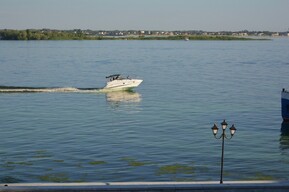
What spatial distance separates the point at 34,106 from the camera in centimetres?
5634

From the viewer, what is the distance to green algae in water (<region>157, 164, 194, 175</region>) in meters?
29.8

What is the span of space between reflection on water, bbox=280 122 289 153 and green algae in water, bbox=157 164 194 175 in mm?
10160

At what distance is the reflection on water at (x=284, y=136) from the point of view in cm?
3842

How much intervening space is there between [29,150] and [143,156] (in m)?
8.21

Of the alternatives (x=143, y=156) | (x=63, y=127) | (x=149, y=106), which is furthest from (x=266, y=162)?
(x=149, y=106)

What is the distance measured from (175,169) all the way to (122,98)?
1388 inches

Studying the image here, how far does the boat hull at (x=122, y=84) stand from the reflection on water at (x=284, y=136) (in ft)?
89.9

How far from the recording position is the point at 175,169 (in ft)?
100

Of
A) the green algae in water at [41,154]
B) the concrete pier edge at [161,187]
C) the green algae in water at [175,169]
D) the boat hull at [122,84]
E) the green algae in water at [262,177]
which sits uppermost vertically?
the concrete pier edge at [161,187]

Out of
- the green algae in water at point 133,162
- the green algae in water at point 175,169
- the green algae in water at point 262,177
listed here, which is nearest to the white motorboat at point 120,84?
the green algae in water at point 133,162

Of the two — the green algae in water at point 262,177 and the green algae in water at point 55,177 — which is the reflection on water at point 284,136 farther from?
the green algae in water at point 55,177

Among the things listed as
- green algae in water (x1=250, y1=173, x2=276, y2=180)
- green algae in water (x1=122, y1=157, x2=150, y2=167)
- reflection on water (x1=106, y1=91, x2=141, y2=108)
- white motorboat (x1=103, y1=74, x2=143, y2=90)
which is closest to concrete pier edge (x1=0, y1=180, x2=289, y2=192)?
green algae in water (x1=250, y1=173, x2=276, y2=180)

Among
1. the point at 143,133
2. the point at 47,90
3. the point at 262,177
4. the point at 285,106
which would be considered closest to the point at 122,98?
the point at 47,90

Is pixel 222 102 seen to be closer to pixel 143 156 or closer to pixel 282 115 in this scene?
pixel 282 115
